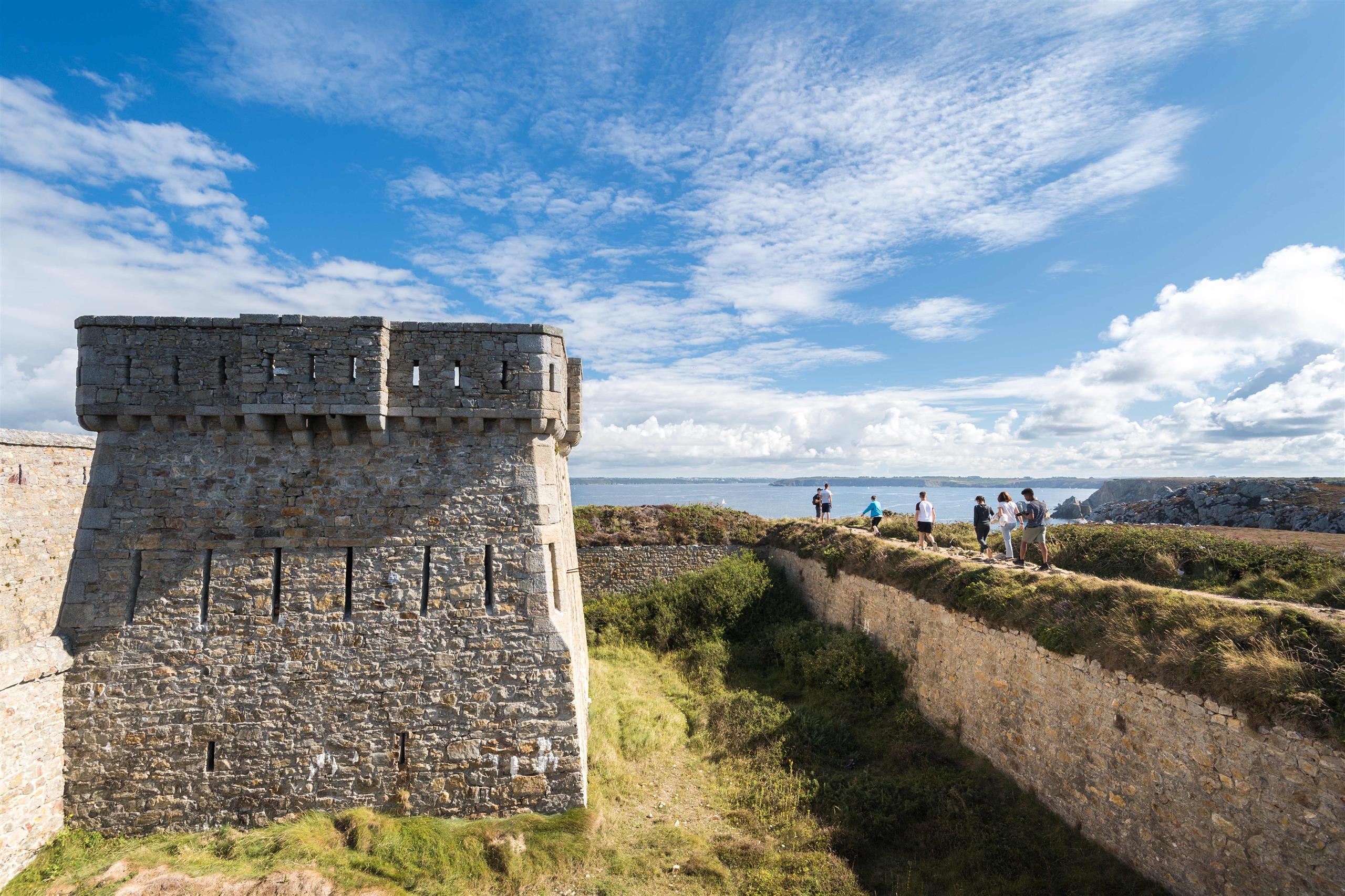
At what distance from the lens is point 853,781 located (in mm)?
10617

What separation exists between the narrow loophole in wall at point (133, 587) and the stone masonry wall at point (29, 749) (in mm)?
815

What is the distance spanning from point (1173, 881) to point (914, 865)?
3.06 metres

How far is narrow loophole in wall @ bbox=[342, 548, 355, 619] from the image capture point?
8805 millimetres

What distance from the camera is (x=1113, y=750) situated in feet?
26.9

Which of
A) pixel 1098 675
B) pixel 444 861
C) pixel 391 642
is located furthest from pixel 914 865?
pixel 391 642

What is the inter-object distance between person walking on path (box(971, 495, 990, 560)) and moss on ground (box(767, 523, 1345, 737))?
2643 mm

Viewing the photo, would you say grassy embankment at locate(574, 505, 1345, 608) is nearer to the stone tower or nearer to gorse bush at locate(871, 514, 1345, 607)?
gorse bush at locate(871, 514, 1345, 607)

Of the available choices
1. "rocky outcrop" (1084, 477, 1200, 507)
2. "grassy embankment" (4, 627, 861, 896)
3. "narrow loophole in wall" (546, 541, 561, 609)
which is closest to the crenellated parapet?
"narrow loophole in wall" (546, 541, 561, 609)

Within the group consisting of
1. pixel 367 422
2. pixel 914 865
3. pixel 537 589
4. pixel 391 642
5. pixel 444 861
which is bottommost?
pixel 914 865

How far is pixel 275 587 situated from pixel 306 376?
10.3 ft

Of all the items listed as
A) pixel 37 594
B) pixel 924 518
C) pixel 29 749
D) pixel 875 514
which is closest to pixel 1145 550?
pixel 924 518

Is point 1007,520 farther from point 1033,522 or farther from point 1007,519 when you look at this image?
point 1033,522

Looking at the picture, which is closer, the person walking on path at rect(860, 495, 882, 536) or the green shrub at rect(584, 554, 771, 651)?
the green shrub at rect(584, 554, 771, 651)

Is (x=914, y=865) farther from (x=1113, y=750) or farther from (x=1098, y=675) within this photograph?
(x=1098, y=675)
